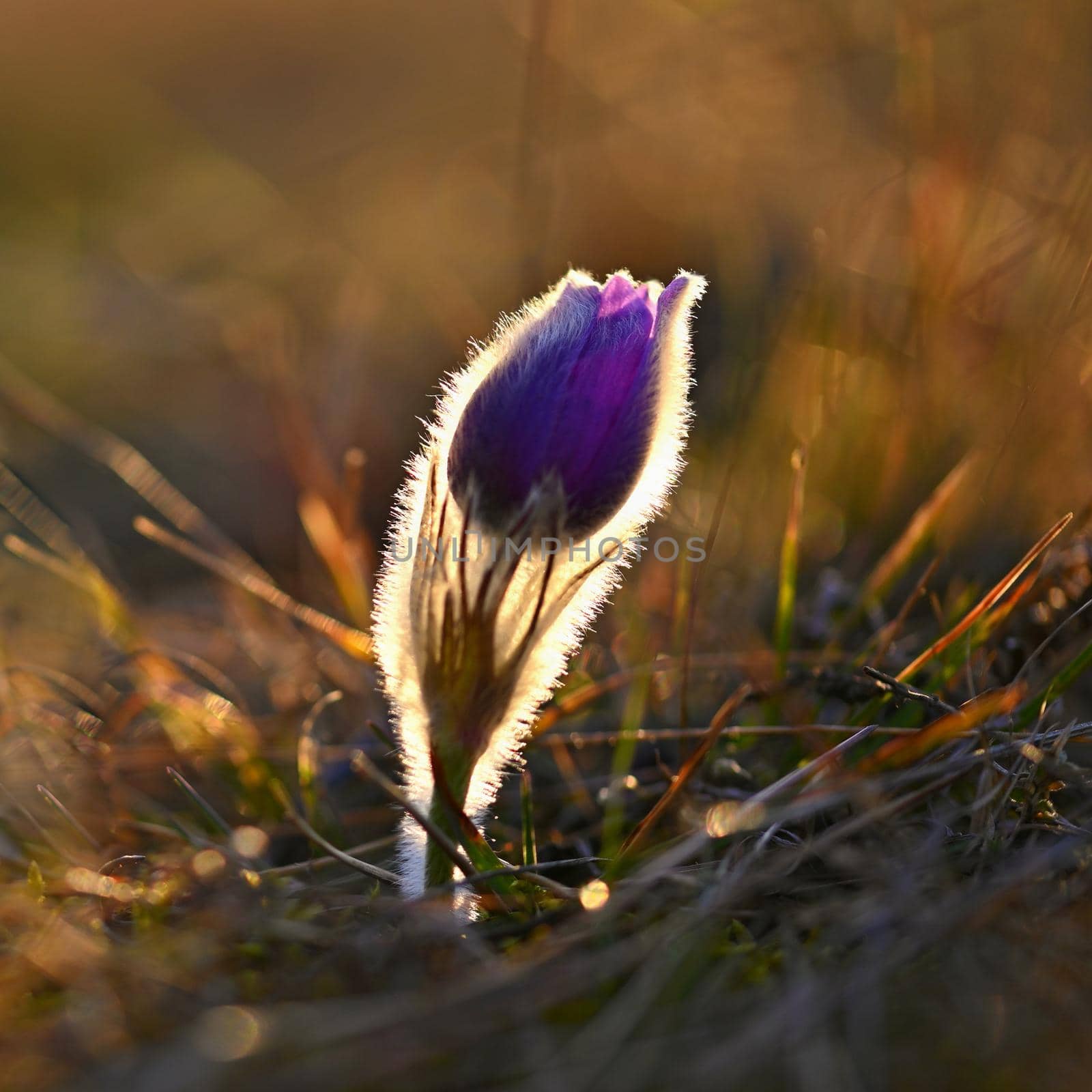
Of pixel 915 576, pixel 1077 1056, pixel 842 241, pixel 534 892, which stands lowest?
pixel 1077 1056

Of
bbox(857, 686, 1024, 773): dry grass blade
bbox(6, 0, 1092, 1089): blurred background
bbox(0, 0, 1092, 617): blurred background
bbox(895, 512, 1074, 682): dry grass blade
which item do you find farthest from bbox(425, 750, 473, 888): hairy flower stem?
bbox(0, 0, 1092, 617): blurred background

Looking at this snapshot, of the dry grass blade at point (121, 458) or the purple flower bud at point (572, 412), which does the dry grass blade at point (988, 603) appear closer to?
the purple flower bud at point (572, 412)

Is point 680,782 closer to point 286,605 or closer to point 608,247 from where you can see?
point 286,605

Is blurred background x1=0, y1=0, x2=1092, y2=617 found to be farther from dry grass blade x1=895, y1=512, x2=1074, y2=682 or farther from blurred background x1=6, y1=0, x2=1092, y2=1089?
dry grass blade x1=895, y1=512, x2=1074, y2=682

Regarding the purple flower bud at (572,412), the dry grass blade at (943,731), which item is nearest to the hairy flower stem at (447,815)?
the purple flower bud at (572,412)

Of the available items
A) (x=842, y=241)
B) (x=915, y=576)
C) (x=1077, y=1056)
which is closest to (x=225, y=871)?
(x=1077, y=1056)

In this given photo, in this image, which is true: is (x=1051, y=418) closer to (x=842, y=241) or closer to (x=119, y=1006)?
(x=842, y=241)
